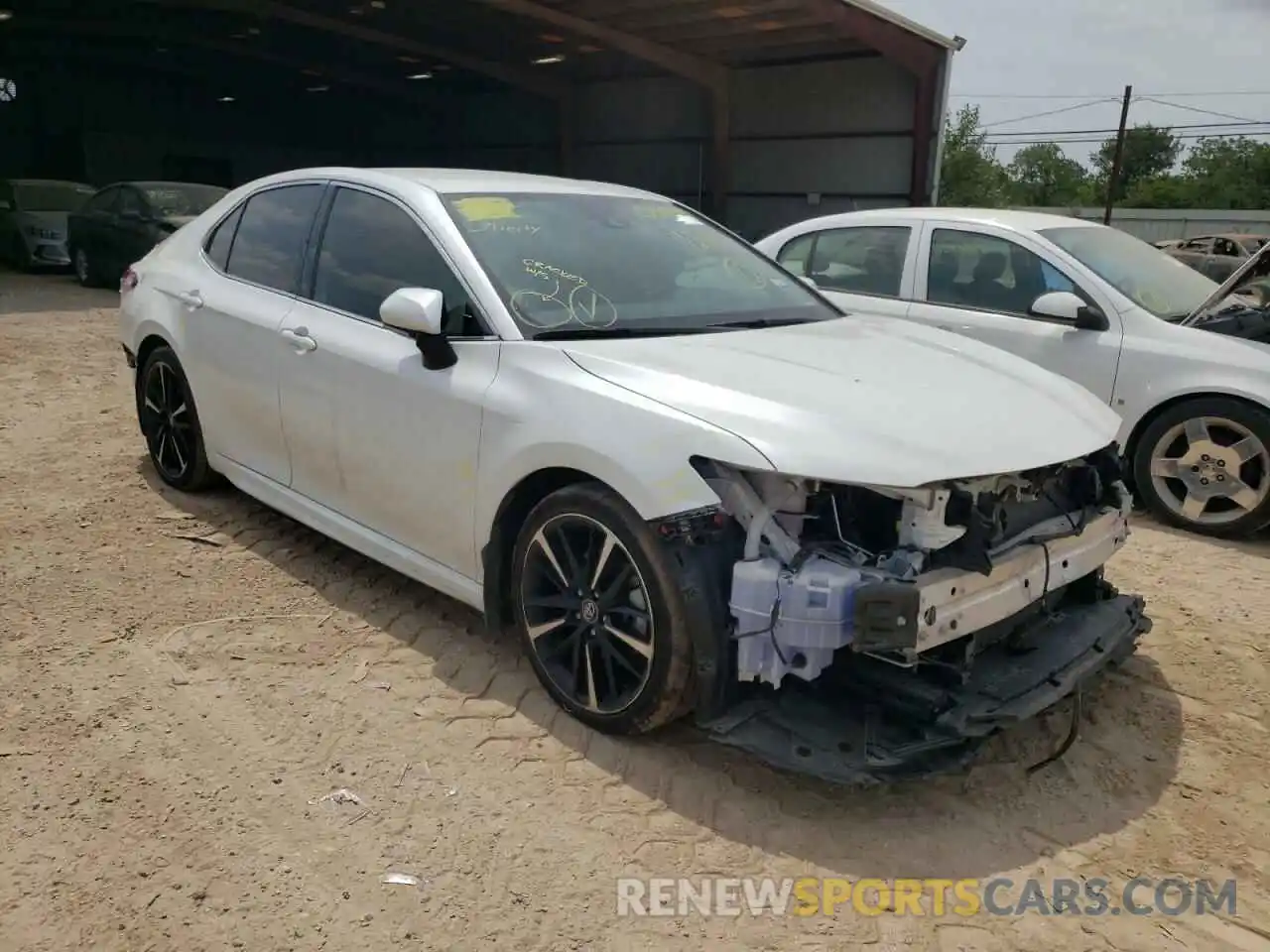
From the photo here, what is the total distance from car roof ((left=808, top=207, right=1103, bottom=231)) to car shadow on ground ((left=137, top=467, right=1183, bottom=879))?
126 inches

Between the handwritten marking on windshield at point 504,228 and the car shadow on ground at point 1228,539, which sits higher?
the handwritten marking on windshield at point 504,228

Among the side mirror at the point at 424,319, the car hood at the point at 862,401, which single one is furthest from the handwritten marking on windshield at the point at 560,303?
the side mirror at the point at 424,319

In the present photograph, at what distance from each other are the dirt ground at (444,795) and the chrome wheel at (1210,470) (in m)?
1.10

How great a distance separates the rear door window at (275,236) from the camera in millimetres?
4340

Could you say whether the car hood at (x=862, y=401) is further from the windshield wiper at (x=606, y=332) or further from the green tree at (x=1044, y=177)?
the green tree at (x=1044, y=177)

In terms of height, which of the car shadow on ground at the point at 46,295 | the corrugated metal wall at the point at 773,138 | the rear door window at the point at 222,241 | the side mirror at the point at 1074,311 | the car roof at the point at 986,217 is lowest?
the car shadow on ground at the point at 46,295

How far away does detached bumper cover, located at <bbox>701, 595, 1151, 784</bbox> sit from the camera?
2.74m

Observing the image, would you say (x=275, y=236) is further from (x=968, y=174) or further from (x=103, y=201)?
(x=968, y=174)

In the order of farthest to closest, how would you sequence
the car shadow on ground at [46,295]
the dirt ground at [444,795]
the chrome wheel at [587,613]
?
the car shadow on ground at [46,295]
the chrome wheel at [587,613]
the dirt ground at [444,795]

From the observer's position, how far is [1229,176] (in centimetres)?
6009

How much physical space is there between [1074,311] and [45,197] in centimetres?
1643

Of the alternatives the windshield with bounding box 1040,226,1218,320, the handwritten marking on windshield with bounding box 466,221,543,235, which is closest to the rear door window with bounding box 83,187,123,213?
the handwritten marking on windshield with bounding box 466,221,543,235

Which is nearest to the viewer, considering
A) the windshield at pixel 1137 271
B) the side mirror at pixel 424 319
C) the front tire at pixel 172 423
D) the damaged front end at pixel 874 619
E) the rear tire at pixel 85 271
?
the damaged front end at pixel 874 619

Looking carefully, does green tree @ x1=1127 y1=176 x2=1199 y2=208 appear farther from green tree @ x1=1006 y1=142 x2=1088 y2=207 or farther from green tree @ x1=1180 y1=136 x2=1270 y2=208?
green tree @ x1=1006 y1=142 x2=1088 y2=207
